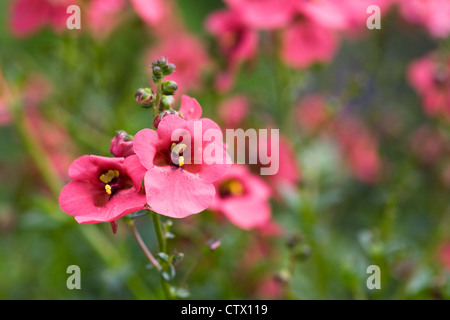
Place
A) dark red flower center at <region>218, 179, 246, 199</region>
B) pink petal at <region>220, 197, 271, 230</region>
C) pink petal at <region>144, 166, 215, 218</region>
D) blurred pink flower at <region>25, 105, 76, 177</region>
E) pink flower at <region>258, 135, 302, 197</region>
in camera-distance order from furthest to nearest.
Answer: blurred pink flower at <region>25, 105, 76, 177</region>
pink flower at <region>258, 135, 302, 197</region>
dark red flower center at <region>218, 179, 246, 199</region>
pink petal at <region>220, 197, 271, 230</region>
pink petal at <region>144, 166, 215, 218</region>

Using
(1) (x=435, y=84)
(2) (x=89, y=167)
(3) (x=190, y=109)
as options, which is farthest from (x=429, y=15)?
(2) (x=89, y=167)

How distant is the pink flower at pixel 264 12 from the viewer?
909 millimetres

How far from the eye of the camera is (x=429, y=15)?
1.04 metres

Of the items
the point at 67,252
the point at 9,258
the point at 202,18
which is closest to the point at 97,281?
the point at 67,252

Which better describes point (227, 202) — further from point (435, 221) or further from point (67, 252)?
point (435, 221)

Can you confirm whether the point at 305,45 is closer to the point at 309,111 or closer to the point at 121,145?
the point at 309,111

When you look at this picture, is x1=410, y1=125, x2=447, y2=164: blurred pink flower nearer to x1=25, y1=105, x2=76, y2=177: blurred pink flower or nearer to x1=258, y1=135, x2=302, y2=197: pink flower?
x1=258, y1=135, x2=302, y2=197: pink flower

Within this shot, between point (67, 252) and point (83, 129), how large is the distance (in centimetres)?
25

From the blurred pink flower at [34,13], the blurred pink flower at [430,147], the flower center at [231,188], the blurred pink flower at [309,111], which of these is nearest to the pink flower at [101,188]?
the flower center at [231,188]

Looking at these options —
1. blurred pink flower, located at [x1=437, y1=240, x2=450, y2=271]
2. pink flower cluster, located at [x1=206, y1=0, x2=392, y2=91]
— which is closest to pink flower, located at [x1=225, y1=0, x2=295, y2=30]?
pink flower cluster, located at [x1=206, y1=0, x2=392, y2=91]

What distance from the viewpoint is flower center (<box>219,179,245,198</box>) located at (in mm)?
841

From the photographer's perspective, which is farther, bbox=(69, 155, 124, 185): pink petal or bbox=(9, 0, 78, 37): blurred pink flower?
bbox=(9, 0, 78, 37): blurred pink flower

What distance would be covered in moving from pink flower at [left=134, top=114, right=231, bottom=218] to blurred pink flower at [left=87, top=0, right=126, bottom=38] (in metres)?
0.53

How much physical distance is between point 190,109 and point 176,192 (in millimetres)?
98
